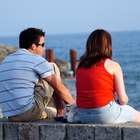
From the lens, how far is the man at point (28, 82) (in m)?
6.31

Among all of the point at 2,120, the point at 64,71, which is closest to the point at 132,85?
the point at 64,71

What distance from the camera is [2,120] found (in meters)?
6.53

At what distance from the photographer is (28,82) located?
6344 mm

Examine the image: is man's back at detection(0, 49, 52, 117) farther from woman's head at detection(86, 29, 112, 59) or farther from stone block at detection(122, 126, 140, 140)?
stone block at detection(122, 126, 140, 140)

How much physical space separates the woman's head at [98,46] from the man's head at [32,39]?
0.62m

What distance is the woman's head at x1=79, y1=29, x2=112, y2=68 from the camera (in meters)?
6.05

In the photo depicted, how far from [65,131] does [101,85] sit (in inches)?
22.7

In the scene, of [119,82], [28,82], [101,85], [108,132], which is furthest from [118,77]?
[28,82]

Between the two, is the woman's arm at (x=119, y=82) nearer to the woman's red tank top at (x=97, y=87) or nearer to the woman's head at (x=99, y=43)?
the woman's red tank top at (x=97, y=87)

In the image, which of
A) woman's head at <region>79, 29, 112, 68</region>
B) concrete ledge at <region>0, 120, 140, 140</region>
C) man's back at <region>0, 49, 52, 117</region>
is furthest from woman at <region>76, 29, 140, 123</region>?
man's back at <region>0, 49, 52, 117</region>

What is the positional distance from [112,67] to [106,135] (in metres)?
0.69

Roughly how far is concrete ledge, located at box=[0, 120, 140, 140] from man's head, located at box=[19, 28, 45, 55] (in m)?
0.79

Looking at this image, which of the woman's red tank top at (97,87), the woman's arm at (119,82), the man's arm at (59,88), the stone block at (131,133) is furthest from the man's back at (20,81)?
the stone block at (131,133)

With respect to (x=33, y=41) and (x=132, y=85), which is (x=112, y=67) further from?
(x=132, y=85)
